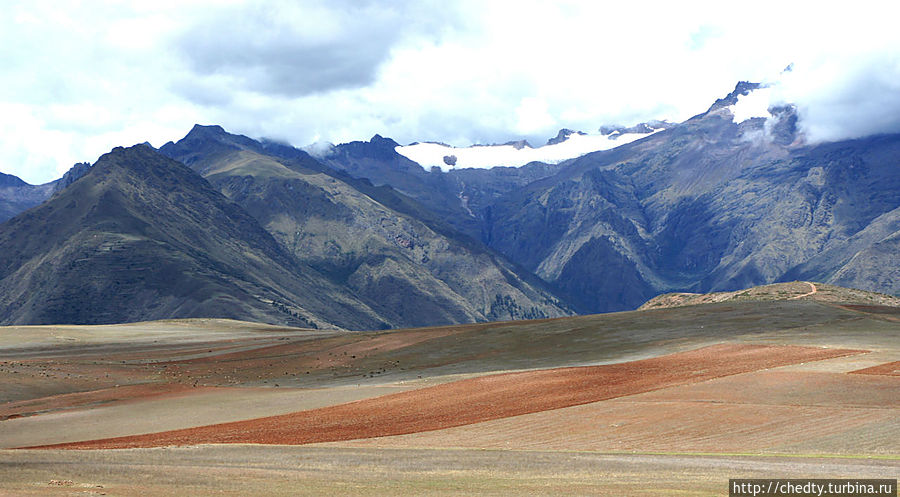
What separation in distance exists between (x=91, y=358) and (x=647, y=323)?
287 ft

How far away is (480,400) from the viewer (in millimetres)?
71812

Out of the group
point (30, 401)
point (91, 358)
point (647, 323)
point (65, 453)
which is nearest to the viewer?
point (65, 453)

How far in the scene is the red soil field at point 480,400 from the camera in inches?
2383

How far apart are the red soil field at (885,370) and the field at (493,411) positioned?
2.51 feet

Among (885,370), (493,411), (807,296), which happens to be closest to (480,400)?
(493,411)

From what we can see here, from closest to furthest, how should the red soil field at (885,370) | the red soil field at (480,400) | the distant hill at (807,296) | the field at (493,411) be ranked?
1. the field at (493,411)
2. the red soil field at (480,400)
3. the red soil field at (885,370)
4. the distant hill at (807,296)

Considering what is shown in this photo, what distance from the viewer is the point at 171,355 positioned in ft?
464

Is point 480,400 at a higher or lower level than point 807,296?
lower

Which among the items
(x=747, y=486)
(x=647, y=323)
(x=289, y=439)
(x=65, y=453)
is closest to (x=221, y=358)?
(x=647, y=323)

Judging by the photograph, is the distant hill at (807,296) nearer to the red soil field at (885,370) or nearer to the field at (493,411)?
the field at (493,411)

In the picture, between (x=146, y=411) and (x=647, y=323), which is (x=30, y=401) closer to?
(x=146, y=411)

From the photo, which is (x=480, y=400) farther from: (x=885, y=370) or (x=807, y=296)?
(x=807, y=296)

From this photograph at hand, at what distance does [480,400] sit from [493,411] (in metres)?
5.81

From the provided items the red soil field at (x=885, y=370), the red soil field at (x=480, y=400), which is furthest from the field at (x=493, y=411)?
the red soil field at (x=885, y=370)
